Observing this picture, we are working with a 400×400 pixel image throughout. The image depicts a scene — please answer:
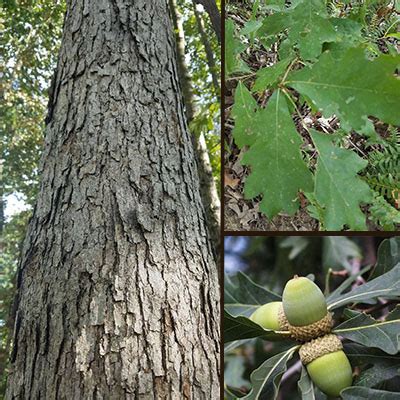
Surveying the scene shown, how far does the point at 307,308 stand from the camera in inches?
39.0

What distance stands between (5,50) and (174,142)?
17.5 feet

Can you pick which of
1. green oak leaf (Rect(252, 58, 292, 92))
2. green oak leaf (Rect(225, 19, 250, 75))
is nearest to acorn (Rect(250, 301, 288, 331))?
green oak leaf (Rect(252, 58, 292, 92))

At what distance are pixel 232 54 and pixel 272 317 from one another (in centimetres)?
66

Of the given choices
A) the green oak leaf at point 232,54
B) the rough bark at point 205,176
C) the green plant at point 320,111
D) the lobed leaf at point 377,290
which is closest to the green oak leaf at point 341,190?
the green plant at point 320,111

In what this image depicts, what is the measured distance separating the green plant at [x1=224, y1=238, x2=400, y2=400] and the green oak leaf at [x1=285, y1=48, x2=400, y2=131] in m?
0.26

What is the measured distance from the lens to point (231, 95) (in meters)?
1.40

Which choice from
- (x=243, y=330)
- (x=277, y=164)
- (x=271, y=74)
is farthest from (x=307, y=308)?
(x=271, y=74)

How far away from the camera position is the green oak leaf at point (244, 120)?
1.12 meters

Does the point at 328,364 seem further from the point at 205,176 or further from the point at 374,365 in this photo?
the point at 205,176

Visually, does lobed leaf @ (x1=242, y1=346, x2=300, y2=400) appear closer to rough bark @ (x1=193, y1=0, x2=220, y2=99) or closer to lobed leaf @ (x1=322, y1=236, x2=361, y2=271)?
lobed leaf @ (x1=322, y1=236, x2=361, y2=271)

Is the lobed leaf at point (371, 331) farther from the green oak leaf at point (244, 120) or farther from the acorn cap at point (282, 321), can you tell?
the green oak leaf at point (244, 120)

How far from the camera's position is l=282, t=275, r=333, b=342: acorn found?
992 mm

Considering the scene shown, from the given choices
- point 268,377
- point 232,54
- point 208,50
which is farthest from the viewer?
point 208,50

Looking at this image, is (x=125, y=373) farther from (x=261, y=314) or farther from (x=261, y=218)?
(x=261, y=218)
